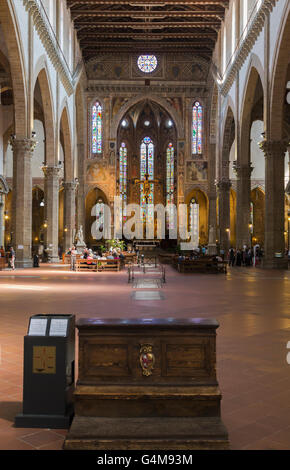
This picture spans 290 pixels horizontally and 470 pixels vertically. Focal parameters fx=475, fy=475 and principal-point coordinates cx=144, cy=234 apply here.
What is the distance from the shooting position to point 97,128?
141 ft

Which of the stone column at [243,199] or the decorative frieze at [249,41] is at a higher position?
the decorative frieze at [249,41]

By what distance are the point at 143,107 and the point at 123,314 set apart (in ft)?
142

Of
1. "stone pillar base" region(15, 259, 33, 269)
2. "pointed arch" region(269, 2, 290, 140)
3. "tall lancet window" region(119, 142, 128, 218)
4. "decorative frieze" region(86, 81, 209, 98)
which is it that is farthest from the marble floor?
"tall lancet window" region(119, 142, 128, 218)

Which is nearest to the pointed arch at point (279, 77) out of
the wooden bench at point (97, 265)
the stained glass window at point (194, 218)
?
the wooden bench at point (97, 265)

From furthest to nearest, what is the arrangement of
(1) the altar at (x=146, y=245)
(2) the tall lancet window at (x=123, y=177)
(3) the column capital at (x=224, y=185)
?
(2) the tall lancet window at (x=123, y=177), (1) the altar at (x=146, y=245), (3) the column capital at (x=224, y=185)

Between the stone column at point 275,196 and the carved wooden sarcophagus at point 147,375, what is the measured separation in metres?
20.4

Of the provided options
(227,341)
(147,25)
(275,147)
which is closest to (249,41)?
(275,147)

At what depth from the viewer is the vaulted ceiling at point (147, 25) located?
3169 cm

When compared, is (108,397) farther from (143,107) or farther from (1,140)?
(143,107)

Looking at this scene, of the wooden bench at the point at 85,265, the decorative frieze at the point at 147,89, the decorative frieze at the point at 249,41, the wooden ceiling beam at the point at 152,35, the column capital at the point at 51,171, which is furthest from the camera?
the decorative frieze at the point at 147,89

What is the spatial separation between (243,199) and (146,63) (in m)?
19.5

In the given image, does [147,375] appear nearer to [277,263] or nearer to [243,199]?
[277,263]

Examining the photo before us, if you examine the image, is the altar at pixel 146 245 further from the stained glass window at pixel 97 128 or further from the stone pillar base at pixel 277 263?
the stone pillar base at pixel 277 263

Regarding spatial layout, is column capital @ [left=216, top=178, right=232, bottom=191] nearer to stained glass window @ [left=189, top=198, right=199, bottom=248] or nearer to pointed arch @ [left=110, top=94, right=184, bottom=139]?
pointed arch @ [left=110, top=94, right=184, bottom=139]
